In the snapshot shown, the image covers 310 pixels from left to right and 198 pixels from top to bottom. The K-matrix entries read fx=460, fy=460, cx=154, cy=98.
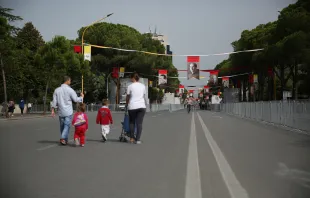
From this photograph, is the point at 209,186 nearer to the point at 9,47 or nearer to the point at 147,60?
the point at 9,47

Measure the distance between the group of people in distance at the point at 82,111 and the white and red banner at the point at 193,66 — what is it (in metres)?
36.9

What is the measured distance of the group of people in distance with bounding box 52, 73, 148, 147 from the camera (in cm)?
1063

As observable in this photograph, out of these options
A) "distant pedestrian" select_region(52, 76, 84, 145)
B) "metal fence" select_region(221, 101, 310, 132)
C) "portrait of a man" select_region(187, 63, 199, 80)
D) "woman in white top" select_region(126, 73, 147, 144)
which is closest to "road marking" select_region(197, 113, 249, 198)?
"woman in white top" select_region(126, 73, 147, 144)

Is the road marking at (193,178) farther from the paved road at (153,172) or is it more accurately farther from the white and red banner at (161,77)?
the white and red banner at (161,77)

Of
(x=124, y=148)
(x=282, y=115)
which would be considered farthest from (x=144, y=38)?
(x=124, y=148)

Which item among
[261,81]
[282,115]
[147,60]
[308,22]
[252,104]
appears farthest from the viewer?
[147,60]

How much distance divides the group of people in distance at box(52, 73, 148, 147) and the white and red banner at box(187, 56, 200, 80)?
36922 mm

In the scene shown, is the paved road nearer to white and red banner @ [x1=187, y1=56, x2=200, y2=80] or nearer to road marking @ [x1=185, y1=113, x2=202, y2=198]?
road marking @ [x1=185, y1=113, x2=202, y2=198]

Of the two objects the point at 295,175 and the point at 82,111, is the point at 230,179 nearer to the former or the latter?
the point at 295,175

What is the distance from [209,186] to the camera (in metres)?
5.86

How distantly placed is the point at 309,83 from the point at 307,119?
115ft

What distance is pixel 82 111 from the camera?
10.8 m

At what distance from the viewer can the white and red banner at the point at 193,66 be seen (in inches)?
1901

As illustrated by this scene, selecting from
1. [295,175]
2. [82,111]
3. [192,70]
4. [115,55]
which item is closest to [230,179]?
[295,175]
